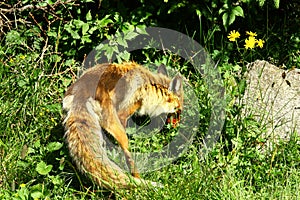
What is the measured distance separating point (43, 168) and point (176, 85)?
1.52 meters

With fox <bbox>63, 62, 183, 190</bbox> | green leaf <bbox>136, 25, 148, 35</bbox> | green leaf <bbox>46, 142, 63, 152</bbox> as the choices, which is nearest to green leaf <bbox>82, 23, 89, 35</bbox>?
green leaf <bbox>136, 25, 148, 35</bbox>

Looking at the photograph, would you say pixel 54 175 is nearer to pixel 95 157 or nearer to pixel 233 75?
pixel 95 157

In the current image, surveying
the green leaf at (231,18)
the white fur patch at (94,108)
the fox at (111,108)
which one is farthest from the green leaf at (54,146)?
the green leaf at (231,18)

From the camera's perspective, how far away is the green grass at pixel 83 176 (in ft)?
15.2

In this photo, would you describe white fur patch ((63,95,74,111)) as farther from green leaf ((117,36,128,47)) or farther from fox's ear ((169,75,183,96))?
green leaf ((117,36,128,47))

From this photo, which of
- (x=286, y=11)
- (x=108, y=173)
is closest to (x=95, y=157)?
(x=108, y=173)

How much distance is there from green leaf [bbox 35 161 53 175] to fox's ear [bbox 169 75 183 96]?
4.72ft

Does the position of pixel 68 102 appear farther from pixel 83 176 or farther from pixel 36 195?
pixel 36 195

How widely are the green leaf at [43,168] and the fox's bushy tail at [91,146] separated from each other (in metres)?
0.23

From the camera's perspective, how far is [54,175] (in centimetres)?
528

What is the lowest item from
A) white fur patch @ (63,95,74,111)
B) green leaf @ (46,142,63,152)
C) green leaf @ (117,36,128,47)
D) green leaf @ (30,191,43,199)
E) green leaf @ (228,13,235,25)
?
green leaf @ (30,191,43,199)

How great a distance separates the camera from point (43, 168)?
5039 mm

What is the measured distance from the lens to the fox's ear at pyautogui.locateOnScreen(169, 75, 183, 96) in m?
5.77

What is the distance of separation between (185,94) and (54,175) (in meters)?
1.50
